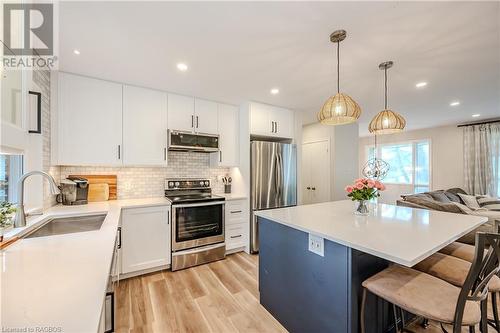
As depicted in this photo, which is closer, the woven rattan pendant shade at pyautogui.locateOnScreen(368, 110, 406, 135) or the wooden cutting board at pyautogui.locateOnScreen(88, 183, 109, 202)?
the woven rattan pendant shade at pyautogui.locateOnScreen(368, 110, 406, 135)

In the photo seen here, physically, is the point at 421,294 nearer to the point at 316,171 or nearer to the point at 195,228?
the point at 195,228

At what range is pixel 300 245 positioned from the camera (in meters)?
1.62

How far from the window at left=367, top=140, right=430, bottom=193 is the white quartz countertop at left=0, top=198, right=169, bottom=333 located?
744 cm

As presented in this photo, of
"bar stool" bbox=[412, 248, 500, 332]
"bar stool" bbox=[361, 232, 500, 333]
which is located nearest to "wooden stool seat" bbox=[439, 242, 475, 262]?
"bar stool" bbox=[412, 248, 500, 332]

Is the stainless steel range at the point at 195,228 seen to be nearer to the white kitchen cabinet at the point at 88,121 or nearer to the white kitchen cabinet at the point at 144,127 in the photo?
the white kitchen cabinet at the point at 144,127

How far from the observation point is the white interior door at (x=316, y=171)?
4426 mm

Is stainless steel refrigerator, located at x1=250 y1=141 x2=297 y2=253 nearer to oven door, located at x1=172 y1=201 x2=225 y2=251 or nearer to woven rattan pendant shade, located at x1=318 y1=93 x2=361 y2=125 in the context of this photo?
oven door, located at x1=172 y1=201 x2=225 y2=251

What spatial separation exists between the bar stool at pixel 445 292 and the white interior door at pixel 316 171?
314 cm

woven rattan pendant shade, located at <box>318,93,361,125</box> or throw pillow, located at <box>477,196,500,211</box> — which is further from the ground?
woven rattan pendant shade, located at <box>318,93,361,125</box>

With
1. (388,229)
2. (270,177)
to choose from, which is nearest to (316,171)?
(270,177)

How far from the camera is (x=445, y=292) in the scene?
1.20 m

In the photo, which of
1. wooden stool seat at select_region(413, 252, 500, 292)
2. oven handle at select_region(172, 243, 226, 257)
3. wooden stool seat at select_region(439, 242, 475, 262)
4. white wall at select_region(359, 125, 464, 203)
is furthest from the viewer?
white wall at select_region(359, 125, 464, 203)

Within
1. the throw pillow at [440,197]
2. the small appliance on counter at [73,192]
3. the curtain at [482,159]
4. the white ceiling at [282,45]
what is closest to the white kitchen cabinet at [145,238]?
the small appliance on counter at [73,192]

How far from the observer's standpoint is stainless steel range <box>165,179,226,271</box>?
9.09ft
